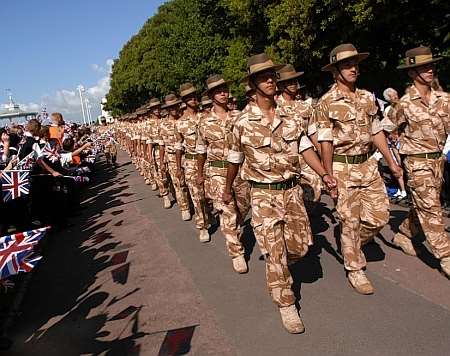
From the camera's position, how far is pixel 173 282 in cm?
551

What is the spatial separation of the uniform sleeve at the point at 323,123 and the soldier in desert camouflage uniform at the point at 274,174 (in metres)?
0.40

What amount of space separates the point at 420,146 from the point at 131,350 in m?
3.39

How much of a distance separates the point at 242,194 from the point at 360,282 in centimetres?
178

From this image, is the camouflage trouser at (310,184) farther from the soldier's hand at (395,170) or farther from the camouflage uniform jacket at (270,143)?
the camouflage uniform jacket at (270,143)

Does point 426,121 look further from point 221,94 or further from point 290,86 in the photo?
point 290,86

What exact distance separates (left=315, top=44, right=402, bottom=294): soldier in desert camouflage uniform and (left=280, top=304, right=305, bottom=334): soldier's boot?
0.84m

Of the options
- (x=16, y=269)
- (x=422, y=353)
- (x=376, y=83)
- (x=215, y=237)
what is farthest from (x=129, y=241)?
(x=376, y=83)

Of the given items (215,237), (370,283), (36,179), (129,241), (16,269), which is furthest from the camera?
(36,179)

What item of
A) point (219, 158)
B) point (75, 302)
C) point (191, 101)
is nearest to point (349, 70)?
point (219, 158)

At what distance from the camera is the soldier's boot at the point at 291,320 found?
3942 millimetres

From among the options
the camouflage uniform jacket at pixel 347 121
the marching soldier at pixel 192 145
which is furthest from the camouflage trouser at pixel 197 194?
the camouflage uniform jacket at pixel 347 121

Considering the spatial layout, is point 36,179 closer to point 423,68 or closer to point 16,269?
point 16,269

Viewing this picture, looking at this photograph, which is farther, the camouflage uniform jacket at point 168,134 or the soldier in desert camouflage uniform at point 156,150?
the soldier in desert camouflage uniform at point 156,150

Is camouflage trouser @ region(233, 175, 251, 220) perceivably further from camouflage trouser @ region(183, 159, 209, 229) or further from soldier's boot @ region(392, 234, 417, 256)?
soldier's boot @ region(392, 234, 417, 256)
